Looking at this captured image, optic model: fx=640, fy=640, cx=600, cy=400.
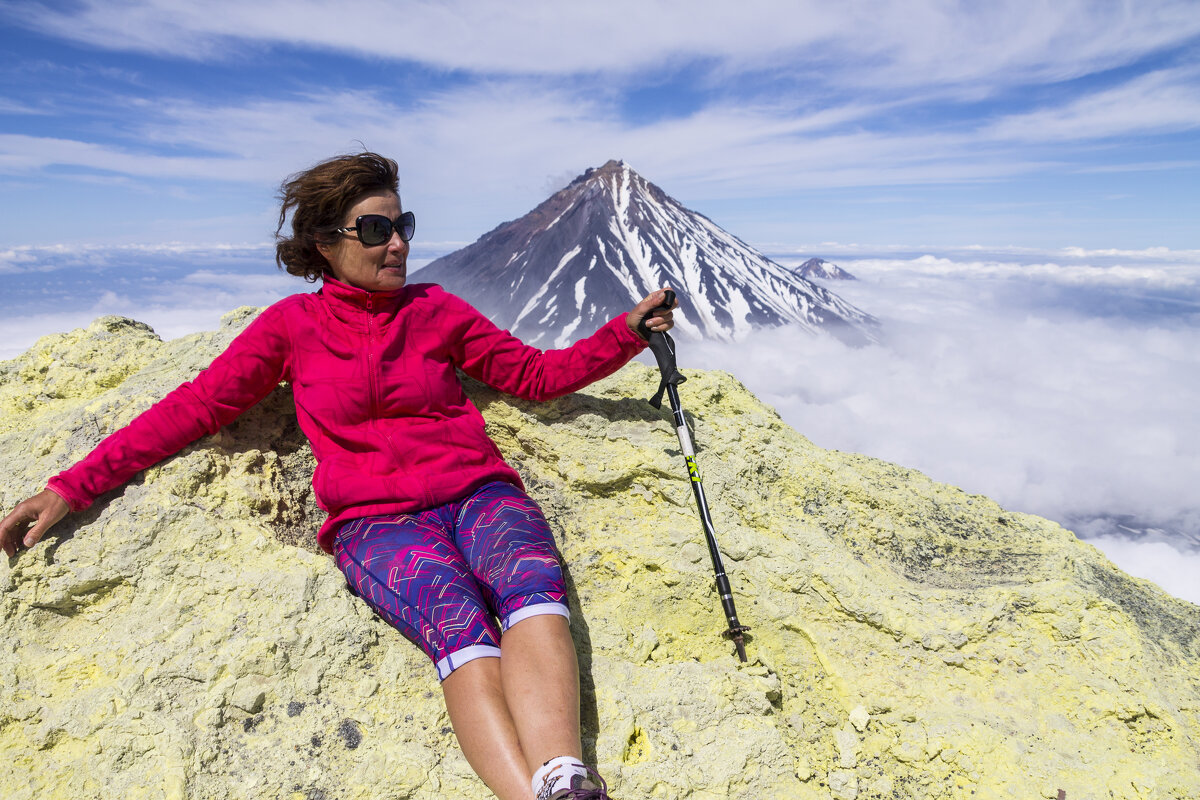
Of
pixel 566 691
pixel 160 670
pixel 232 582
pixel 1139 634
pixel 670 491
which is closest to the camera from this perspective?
pixel 566 691

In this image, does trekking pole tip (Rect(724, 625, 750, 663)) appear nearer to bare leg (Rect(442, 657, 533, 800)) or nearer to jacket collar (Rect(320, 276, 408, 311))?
bare leg (Rect(442, 657, 533, 800))

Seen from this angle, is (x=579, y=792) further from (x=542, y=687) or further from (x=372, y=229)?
(x=372, y=229)

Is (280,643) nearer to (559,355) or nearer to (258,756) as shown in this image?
(258,756)

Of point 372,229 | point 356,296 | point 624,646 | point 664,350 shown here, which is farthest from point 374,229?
point 624,646

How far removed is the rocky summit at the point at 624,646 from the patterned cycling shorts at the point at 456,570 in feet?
0.97

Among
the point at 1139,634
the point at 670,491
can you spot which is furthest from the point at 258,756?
the point at 1139,634

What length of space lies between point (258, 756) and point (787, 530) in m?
2.90

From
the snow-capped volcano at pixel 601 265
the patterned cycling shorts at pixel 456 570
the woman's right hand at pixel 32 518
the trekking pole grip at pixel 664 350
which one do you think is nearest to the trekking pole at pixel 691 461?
the trekking pole grip at pixel 664 350

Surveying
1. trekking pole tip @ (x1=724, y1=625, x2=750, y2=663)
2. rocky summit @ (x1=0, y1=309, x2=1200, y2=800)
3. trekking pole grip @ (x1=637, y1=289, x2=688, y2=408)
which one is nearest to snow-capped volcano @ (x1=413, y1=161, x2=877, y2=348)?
trekking pole grip @ (x1=637, y1=289, x2=688, y2=408)

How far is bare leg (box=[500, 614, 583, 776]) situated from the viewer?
228 centimetres

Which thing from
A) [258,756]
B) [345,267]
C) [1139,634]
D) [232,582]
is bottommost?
[258,756]

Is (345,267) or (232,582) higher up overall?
(345,267)

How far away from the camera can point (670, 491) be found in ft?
12.6

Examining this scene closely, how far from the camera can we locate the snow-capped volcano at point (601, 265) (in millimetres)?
149375
